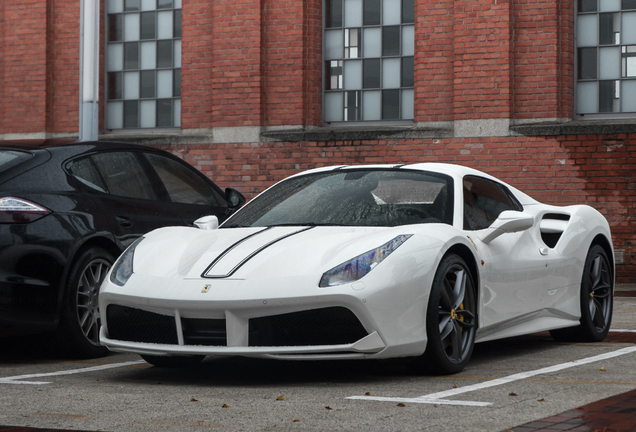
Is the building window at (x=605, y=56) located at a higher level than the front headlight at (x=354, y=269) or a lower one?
higher

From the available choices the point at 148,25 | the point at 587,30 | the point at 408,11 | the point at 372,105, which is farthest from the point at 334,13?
the point at 587,30

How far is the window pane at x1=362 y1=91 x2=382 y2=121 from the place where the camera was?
49.7ft

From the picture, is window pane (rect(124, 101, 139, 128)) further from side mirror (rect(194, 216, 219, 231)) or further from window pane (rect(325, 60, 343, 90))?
side mirror (rect(194, 216, 219, 231))

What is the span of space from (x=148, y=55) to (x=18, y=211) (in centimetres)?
1034

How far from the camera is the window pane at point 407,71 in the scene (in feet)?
49.1

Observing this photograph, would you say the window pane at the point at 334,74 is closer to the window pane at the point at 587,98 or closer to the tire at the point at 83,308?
the window pane at the point at 587,98

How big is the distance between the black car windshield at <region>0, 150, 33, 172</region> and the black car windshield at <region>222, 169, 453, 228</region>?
4.85ft

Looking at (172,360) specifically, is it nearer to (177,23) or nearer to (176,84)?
(176,84)

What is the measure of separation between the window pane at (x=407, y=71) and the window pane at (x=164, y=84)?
3.80 metres

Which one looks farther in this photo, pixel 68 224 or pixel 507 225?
pixel 68 224

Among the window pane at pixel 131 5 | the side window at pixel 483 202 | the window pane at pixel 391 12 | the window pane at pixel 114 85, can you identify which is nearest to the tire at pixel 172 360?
the side window at pixel 483 202

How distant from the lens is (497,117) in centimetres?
1400

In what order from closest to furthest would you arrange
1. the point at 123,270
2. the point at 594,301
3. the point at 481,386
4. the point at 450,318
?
the point at 481,386 → the point at 450,318 → the point at 123,270 → the point at 594,301

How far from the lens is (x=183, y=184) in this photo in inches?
322
